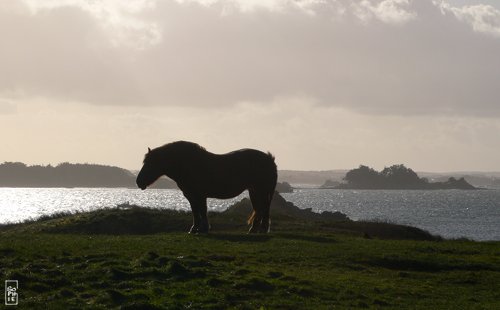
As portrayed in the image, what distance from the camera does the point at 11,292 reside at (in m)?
18.8

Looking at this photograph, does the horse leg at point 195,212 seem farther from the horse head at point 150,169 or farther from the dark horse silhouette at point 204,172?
the horse head at point 150,169

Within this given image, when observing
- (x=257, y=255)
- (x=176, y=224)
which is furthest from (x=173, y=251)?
(x=176, y=224)

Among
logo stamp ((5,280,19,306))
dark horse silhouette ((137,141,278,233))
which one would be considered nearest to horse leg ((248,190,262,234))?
dark horse silhouette ((137,141,278,233))

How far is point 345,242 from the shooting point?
103ft

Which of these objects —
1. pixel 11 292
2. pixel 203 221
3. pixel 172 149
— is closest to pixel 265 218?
pixel 203 221

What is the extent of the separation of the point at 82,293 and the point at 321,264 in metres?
9.06

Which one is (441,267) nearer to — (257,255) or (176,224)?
(257,255)

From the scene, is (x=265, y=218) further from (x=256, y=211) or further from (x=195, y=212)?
(x=195, y=212)

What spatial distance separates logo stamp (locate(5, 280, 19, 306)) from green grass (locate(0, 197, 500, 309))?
18 cm

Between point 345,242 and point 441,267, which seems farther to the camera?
point 345,242

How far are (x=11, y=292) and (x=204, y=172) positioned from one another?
15.0 metres

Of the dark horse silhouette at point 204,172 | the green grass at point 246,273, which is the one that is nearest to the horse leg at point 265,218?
the dark horse silhouette at point 204,172

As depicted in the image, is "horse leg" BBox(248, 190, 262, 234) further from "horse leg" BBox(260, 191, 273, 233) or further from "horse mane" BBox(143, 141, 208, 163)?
"horse mane" BBox(143, 141, 208, 163)

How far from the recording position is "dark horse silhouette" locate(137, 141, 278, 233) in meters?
33.0
